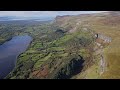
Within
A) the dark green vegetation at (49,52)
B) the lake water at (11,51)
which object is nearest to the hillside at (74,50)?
the dark green vegetation at (49,52)

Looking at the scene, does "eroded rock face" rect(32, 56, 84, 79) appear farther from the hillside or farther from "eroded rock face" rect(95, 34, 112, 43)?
"eroded rock face" rect(95, 34, 112, 43)

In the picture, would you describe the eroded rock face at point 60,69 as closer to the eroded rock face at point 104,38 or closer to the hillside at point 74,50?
the hillside at point 74,50

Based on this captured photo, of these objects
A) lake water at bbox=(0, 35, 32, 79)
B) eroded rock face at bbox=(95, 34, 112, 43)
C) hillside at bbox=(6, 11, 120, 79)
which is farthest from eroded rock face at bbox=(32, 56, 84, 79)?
eroded rock face at bbox=(95, 34, 112, 43)

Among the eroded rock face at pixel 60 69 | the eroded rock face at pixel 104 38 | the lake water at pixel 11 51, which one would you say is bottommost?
the eroded rock face at pixel 60 69

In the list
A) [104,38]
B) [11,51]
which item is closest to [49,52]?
[11,51]

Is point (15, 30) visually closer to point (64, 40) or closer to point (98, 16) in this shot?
point (64, 40)
